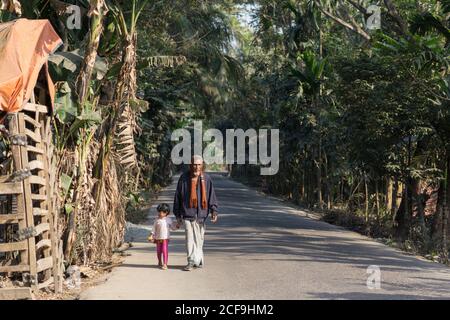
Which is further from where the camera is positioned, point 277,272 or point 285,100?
point 285,100

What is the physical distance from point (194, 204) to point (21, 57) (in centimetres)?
366

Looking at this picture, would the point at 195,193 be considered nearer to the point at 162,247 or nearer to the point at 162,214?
the point at 162,214

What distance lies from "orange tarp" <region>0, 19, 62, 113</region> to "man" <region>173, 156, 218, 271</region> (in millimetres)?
2985

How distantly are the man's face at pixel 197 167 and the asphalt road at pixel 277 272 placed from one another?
1.54m

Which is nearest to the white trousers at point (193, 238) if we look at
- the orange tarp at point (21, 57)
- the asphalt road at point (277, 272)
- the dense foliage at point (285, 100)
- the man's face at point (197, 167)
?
the asphalt road at point (277, 272)

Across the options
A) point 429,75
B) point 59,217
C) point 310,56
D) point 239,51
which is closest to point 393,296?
point 59,217

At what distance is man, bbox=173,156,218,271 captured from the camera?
36.8ft

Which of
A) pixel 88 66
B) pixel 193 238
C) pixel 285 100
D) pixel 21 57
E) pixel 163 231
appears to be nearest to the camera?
pixel 21 57

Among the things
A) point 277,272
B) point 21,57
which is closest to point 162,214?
point 277,272

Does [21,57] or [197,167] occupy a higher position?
[21,57]

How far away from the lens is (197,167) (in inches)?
441

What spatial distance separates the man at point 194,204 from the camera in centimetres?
1122

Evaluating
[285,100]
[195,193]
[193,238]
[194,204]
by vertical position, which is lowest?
[193,238]
